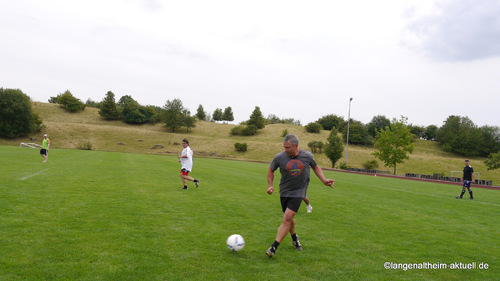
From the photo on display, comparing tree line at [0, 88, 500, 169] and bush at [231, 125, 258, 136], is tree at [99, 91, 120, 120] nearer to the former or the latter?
tree line at [0, 88, 500, 169]

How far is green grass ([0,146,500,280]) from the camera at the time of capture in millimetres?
4723

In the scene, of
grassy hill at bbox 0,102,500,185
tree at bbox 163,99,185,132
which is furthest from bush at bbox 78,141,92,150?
tree at bbox 163,99,185,132

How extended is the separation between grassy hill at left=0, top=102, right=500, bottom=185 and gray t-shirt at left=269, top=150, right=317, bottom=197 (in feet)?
184

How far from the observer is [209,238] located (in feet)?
21.0

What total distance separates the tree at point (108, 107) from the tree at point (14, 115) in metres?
24.5

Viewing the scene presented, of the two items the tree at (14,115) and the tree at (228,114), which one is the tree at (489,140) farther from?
the tree at (14,115)

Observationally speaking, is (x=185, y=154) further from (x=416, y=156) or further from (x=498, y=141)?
(x=498, y=141)

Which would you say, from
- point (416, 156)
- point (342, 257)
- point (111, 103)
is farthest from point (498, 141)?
point (111, 103)

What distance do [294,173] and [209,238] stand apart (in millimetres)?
2343

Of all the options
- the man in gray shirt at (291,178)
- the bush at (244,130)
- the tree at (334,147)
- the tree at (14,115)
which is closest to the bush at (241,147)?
the bush at (244,130)

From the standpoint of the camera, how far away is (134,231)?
659 centimetres

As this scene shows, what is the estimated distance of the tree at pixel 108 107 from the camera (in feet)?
311

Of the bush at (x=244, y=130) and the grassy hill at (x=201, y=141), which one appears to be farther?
the bush at (x=244, y=130)

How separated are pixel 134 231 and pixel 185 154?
6.30 m
